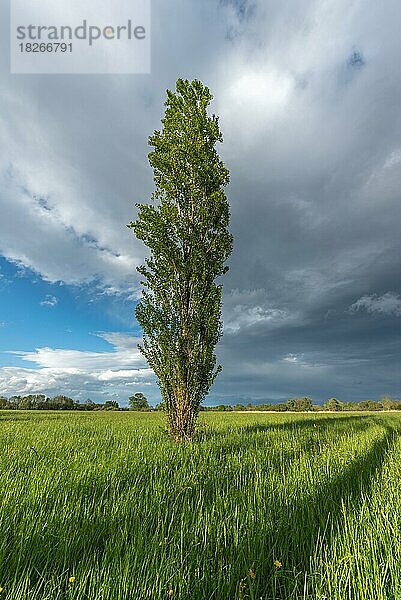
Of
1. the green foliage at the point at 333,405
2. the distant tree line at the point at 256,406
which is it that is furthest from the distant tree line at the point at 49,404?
the green foliage at the point at 333,405

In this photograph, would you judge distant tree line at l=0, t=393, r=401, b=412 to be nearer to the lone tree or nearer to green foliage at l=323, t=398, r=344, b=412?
green foliage at l=323, t=398, r=344, b=412

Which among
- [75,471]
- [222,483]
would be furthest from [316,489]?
[75,471]

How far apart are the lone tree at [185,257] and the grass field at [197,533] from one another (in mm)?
4845

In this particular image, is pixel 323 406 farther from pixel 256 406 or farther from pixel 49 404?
pixel 49 404

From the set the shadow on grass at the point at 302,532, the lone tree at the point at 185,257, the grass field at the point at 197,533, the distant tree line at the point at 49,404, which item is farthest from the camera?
the distant tree line at the point at 49,404

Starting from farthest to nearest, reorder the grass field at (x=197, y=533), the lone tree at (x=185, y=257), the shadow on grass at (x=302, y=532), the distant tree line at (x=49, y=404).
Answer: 1. the distant tree line at (x=49, y=404)
2. the lone tree at (x=185, y=257)
3. the shadow on grass at (x=302, y=532)
4. the grass field at (x=197, y=533)

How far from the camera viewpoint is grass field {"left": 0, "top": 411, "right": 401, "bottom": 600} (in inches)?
111

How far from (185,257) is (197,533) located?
9.98 meters

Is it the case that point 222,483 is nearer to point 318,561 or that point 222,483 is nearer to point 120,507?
point 120,507

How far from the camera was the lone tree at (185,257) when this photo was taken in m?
12.2

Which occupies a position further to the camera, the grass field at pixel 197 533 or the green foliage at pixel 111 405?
the green foliage at pixel 111 405

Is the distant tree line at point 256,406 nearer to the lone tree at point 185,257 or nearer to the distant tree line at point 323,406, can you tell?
the distant tree line at point 323,406

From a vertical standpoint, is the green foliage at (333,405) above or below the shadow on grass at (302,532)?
above

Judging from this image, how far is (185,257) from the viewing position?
12906 mm
